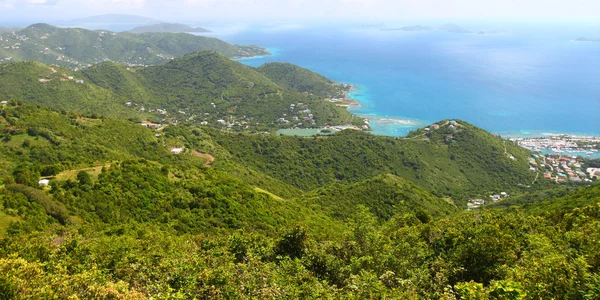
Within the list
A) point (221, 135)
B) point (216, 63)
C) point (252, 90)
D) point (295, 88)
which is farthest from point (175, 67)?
point (221, 135)

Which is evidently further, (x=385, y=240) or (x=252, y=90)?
(x=252, y=90)

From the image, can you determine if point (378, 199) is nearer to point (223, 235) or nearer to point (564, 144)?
point (223, 235)

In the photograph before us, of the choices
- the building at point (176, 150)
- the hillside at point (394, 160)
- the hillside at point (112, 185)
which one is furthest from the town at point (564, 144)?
→ the building at point (176, 150)

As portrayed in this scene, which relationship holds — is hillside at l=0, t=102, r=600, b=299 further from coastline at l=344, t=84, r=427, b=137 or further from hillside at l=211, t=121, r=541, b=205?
coastline at l=344, t=84, r=427, b=137

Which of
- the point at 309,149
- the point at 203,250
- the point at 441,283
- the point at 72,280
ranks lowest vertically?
the point at 309,149

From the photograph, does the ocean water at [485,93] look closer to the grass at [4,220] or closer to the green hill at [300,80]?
the green hill at [300,80]

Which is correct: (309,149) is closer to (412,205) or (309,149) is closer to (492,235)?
(412,205)

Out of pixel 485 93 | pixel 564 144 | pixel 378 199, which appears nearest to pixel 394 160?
pixel 378 199
